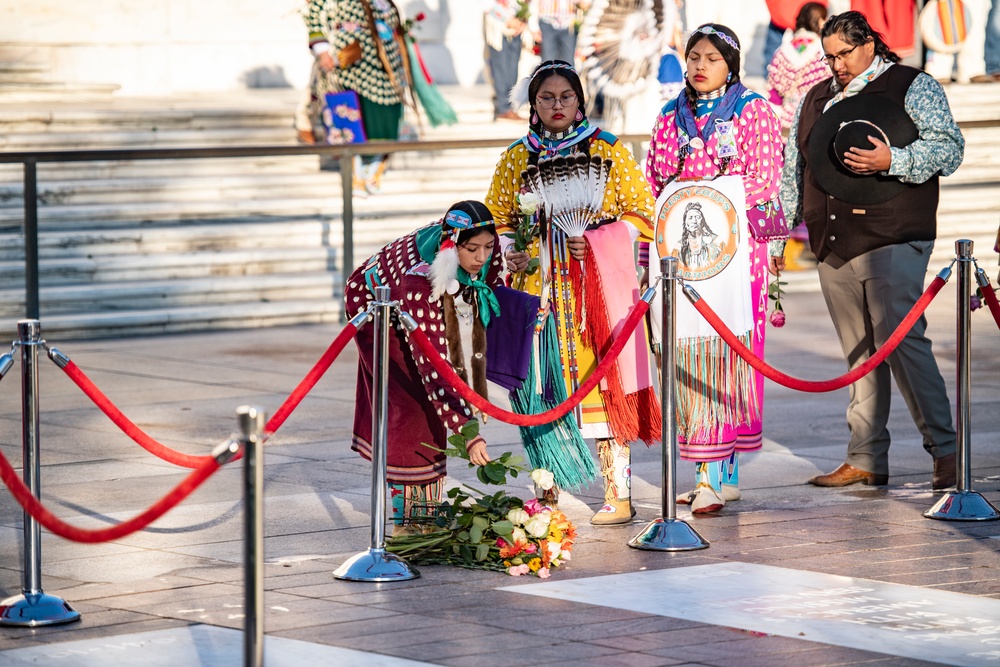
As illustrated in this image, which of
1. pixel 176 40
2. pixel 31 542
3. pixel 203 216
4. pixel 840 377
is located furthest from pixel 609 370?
pixel 176 40

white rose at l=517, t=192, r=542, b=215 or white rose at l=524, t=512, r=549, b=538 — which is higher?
white rose at l=517, t=192, r=542, b=215

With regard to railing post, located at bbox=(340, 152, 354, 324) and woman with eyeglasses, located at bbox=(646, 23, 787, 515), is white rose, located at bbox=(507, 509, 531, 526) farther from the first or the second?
railing post, located at bbox=(340, 152, 354, 324)

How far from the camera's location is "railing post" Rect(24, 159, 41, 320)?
42.0 ft

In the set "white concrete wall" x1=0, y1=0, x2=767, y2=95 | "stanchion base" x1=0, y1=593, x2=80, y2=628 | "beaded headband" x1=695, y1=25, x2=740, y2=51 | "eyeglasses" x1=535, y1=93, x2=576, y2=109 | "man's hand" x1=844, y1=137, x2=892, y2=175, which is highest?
"white concrete wall" x1=0, y1=0, x2=767, y2=95

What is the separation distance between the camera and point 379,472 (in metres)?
6.14

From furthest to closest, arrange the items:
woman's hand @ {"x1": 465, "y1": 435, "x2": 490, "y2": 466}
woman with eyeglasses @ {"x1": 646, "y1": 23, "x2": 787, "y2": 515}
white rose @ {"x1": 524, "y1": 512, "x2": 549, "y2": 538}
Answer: woman with eyeglasses @ {"x1": 646, "y1": 23, "x2": 787, "y2": 515} < woman's hand @ {"x1": 465, "y1": 435, "x2": 490, "y2": 466} < white rose @ {"x1": 524, "y1": 512, "x2": 549, "y2": 538}

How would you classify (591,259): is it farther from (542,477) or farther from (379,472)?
(379,472)

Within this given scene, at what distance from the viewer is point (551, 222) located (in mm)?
7113

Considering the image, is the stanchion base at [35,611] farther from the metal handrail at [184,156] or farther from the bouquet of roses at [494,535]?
the metal handrail at [184,156]

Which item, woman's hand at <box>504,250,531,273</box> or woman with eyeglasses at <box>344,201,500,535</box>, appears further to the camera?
woman's hand at <box>504,250,531,273</box>

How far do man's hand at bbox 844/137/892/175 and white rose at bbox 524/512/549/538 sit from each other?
7.47 feet

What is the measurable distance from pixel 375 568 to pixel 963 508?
2.45m

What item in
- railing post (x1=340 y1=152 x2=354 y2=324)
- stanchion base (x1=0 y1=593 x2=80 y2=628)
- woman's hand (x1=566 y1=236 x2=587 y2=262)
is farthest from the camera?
railing post (x1=340 y1=152 x2=354 y2=324)

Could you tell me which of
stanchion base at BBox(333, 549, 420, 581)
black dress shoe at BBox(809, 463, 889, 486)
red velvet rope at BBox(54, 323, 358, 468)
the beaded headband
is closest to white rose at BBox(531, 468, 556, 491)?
stanchion base at BBox(333, 549, 420, 581)
